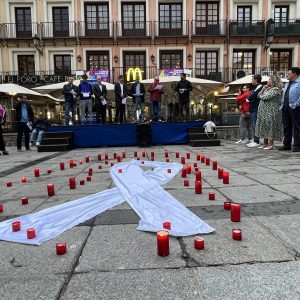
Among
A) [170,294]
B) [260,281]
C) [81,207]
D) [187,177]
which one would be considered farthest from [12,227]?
[187,177]

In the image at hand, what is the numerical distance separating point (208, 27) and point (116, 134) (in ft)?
51.0

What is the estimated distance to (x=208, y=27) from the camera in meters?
23.5

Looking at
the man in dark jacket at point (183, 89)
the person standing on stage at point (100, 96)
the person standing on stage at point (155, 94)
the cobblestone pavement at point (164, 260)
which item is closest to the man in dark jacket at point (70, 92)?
the person standing on stage at point (100, 96)

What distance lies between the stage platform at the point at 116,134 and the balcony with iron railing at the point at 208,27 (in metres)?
13.9

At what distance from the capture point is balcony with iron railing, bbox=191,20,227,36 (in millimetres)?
23375

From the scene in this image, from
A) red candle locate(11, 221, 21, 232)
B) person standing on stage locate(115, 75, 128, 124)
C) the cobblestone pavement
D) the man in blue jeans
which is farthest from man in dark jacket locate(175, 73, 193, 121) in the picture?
red candle locate(11, 221, 21, 232)

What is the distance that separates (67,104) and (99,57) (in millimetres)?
12593

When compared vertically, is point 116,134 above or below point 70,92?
below

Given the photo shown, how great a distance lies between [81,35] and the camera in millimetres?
23094

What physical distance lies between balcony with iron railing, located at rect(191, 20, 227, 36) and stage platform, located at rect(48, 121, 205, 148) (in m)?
13.9

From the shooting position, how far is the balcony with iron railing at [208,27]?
A: 76.7ft

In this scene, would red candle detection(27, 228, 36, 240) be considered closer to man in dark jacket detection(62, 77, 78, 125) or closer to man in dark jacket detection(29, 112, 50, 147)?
man in dark jacket detection(62, 77, 78, 125)

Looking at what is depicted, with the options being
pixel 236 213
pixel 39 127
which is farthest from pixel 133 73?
pixel 236 213

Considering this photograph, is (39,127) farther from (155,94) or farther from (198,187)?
(198,187)
